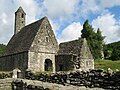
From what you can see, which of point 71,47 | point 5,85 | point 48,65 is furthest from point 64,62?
point 5,85

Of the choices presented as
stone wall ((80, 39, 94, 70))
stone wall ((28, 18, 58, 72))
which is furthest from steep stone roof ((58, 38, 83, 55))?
stone wall ((28, 18, 58, 72))

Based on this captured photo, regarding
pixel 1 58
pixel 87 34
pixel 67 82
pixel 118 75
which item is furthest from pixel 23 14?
pixel 118 75

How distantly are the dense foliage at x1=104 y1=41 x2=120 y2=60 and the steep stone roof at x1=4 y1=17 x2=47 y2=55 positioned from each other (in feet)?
90.7

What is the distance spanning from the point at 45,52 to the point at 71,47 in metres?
4.64

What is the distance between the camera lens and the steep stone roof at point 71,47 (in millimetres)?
45213

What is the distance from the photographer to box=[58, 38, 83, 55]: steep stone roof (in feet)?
148

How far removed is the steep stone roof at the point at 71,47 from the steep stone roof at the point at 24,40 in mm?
5697

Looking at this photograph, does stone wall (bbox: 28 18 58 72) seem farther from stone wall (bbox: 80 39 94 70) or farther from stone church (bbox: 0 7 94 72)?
stone wall (bbox: 80 39 94 70)

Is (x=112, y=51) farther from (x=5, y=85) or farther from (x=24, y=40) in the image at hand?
(x=5, y=85)

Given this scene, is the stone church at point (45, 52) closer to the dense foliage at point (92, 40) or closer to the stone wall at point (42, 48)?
the stone wall at point (42, 48)

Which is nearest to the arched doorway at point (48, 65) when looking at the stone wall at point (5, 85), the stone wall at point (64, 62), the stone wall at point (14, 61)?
the stone wall at point (64, 62)

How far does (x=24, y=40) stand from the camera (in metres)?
47.2

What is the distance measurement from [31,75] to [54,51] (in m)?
24.5

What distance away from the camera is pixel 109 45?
87000 mm
